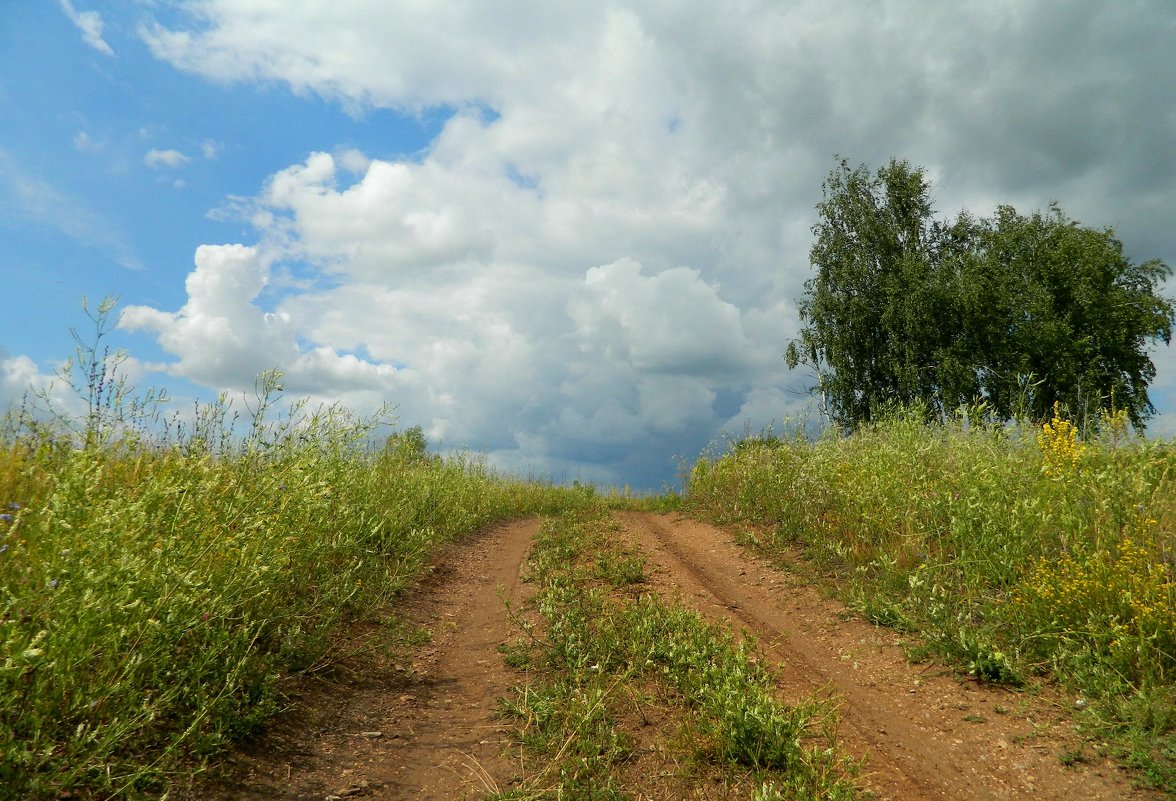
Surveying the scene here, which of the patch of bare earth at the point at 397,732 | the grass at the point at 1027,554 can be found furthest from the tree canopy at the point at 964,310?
the patch of bare earth at the point at 397,732

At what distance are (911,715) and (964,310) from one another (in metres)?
29.6

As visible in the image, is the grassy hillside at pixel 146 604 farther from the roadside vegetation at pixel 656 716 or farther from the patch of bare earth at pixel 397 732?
the roadside vegetation at pixel 656 716

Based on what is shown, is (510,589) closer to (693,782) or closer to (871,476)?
(693,782)

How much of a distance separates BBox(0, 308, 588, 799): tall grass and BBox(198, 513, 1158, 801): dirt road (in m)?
0.45

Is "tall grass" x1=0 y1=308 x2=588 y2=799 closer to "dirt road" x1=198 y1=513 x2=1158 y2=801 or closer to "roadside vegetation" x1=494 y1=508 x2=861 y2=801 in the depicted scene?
"dirt road" x1=198 y1=513 x2=1158 y2=801

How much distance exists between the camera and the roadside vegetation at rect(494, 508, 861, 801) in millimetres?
3461

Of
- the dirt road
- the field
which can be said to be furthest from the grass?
the dirt road

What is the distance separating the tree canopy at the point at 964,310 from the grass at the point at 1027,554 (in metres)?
22.7

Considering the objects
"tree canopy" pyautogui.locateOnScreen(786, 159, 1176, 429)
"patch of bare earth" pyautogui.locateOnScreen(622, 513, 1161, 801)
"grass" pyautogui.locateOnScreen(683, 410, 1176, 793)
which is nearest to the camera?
"patch of bare earth" pyautogui.locateOnScreen(622, 513, 1161, 801)

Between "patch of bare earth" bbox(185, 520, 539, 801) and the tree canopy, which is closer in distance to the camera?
"patch of bare earth" bbox(185, 520, 539, 801)

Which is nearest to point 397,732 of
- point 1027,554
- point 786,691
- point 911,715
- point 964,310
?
point 786,691

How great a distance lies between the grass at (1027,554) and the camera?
14.6ft

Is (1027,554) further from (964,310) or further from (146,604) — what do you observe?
(964,310)

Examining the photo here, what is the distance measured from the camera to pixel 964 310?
28672mm
